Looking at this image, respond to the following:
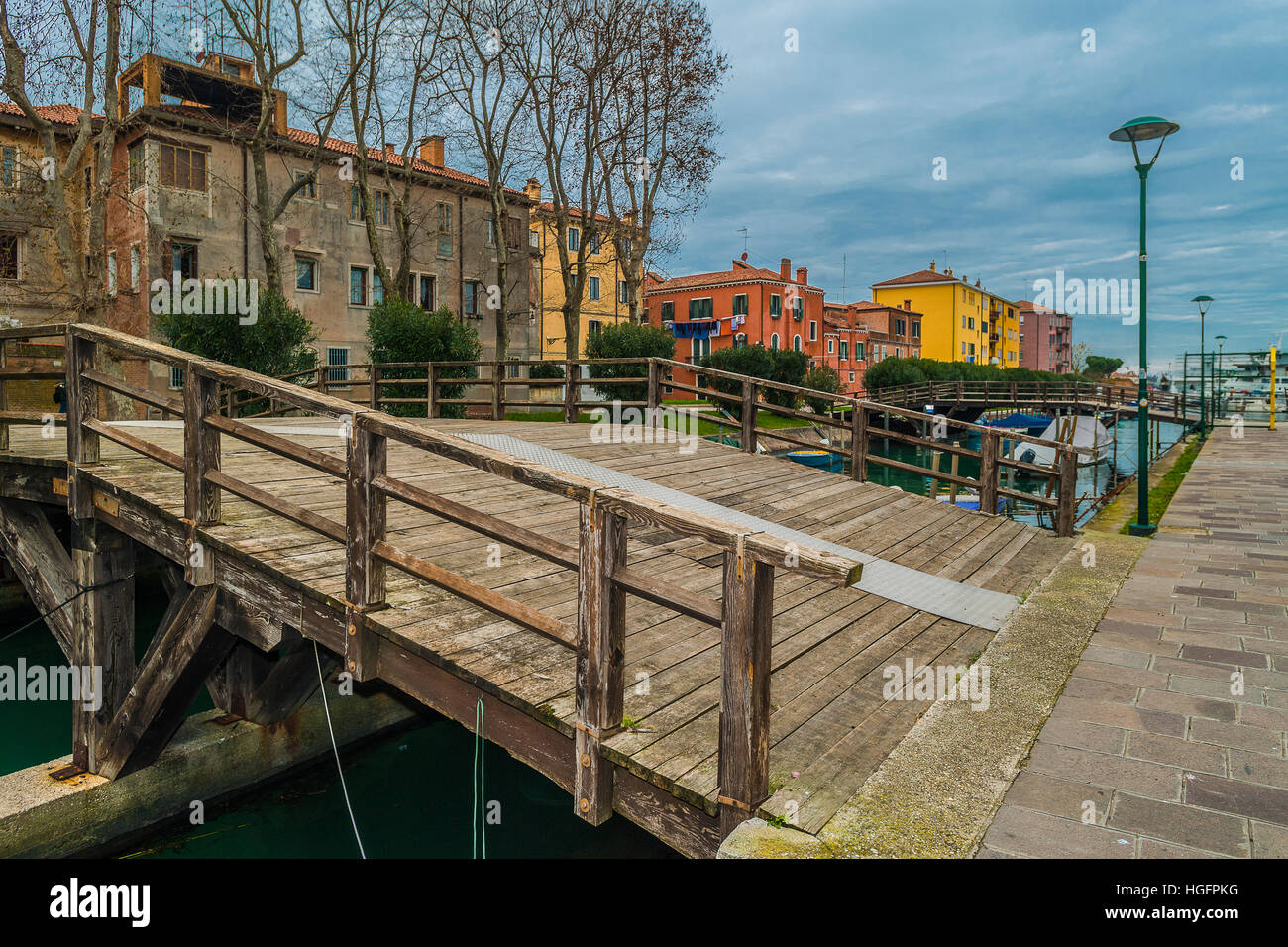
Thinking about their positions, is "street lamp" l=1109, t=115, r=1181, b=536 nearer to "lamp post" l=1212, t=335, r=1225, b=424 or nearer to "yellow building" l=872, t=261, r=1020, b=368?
"lamp post" l=1212, t=335, r=1225, b=424

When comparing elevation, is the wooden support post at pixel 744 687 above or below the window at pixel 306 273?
below

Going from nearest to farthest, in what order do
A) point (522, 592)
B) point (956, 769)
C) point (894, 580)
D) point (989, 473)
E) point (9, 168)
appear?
1. point (956, 769)
2. point (522, 592)
3. point (894, 580)
4. point (989, 473)
5. point (9, 168)

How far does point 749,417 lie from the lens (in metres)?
10.3

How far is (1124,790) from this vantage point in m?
3.39

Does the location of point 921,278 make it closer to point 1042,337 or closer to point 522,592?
point 1042,337

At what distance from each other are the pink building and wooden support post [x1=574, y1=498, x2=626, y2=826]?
11333 cm

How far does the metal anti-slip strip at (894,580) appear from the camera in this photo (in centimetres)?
580

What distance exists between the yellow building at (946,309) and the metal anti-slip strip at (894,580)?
236 feet

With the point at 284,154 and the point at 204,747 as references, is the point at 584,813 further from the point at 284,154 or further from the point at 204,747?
the point at 284,154

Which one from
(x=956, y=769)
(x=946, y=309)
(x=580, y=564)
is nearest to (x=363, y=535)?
(x=580, y=564)

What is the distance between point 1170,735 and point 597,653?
2847 mm

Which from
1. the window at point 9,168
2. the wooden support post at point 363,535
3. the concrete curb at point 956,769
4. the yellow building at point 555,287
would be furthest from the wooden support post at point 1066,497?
the yellow building at point 555,287

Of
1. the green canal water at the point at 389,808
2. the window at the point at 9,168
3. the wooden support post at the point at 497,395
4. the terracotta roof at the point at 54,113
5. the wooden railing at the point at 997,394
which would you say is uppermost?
the terracotta roof at the point at 54,113

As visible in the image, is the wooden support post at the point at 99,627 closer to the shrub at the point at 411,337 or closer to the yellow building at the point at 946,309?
the shrub at the point at 411,337
